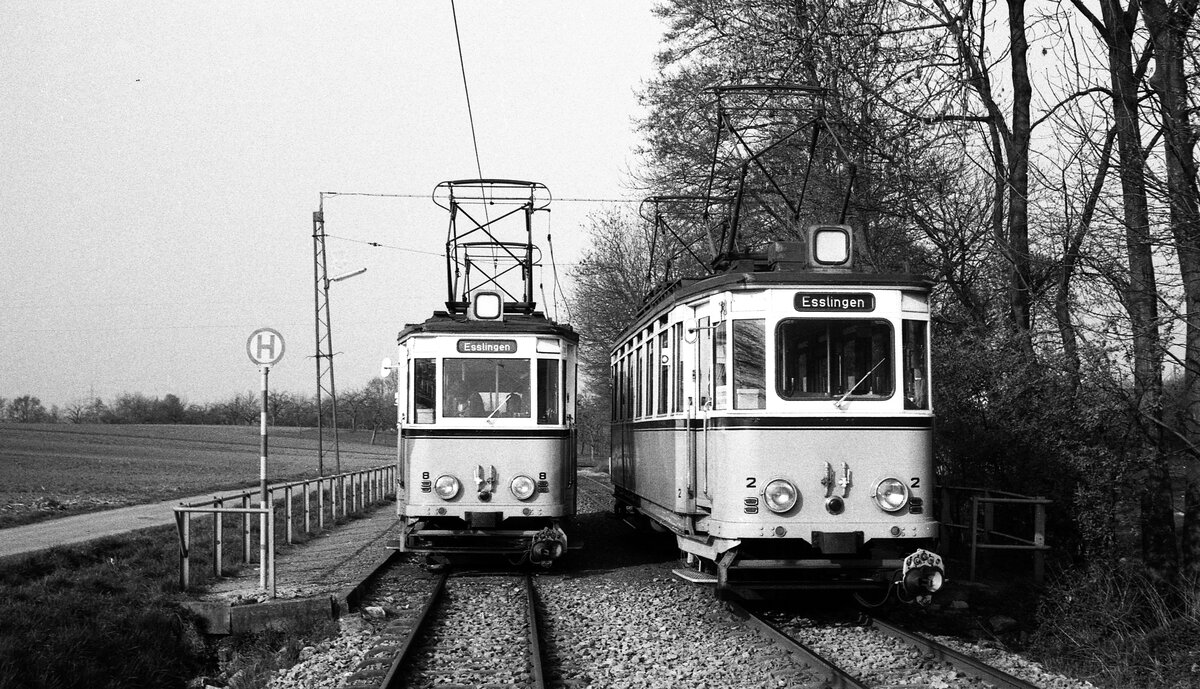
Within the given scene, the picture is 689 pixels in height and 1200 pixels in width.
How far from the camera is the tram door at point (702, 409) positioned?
388 inches

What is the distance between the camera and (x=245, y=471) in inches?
1548

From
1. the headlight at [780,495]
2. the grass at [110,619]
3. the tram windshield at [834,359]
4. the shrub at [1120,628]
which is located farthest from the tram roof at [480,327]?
the shrub at [1120,628]

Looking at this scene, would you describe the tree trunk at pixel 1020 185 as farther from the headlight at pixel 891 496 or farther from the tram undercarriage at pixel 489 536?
the tram undercarriage at pixel 489 536

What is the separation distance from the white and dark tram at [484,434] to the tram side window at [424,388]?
0.4 inches

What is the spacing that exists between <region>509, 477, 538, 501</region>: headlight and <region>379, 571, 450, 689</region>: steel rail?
1302 mm

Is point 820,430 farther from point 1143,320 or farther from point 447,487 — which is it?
point 447,487

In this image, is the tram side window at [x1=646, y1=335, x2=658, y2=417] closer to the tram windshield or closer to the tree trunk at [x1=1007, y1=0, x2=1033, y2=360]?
the tram windshield

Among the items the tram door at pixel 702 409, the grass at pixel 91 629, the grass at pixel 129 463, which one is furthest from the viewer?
the grass at pixel 129 463

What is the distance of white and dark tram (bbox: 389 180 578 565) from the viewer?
41.8ft

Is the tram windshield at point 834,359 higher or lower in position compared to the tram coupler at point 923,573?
higher

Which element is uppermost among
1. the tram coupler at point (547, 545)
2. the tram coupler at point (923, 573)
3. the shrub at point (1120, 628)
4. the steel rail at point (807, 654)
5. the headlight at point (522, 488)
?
the headlight at point (522, 488)

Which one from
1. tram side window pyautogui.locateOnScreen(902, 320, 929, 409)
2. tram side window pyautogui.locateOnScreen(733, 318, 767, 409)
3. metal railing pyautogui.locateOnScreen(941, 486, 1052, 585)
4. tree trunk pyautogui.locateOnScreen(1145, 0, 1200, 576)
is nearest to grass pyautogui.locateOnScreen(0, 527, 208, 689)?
tram side window pyautogui.locateOnScreen(733, 318, 767, 409)

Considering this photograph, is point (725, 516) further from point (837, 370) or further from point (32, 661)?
point (32, 661)

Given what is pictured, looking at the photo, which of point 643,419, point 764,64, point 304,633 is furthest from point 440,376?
point 764,64
